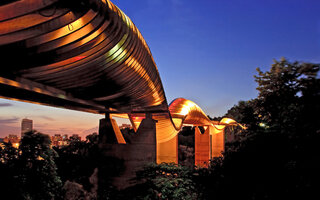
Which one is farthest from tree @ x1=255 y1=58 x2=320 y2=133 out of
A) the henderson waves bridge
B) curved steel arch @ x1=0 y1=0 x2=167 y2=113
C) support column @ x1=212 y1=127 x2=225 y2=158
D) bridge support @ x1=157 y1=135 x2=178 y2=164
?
support column @ x1=212 y1=127 x2=225 y2=158

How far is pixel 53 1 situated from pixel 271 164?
159 inches

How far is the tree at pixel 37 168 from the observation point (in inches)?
232

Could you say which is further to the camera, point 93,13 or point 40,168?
point 40,168

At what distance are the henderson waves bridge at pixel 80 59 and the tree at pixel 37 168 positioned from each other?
120cm

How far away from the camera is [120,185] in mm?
8961

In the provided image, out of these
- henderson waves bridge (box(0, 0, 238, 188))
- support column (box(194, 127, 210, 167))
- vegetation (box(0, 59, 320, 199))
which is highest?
henderson waves bridge (box(0, 0, 238, 188))

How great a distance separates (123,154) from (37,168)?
11.3 feet

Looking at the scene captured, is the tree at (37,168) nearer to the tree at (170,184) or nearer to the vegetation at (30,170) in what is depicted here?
the vegetation at (30,170)

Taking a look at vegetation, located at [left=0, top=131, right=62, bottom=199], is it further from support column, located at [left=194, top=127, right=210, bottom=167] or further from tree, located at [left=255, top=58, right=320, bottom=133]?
support column, located at [left=194, top=127, right=210, bottom=167]

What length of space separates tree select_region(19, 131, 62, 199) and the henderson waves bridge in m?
1.20

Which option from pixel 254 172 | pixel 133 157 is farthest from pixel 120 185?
pixel 254 172

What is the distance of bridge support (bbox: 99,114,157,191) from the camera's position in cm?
901

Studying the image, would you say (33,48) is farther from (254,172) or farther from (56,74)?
(254,172)

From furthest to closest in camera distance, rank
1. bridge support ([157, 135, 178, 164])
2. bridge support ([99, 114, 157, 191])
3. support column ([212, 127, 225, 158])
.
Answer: support column ([212, 127, 225, 158])
bridge support ([157, 135, 178, 164])
bridge support ([99, 114, 157, 191])
